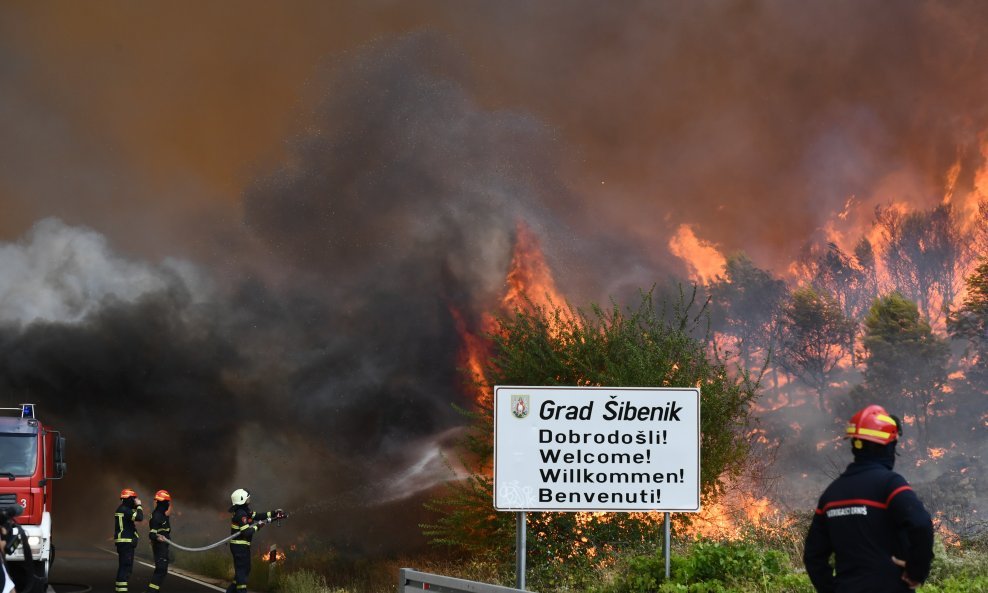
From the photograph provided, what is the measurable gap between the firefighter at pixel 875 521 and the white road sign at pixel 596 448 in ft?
17.4

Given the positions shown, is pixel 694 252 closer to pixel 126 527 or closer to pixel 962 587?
pixel 126 527

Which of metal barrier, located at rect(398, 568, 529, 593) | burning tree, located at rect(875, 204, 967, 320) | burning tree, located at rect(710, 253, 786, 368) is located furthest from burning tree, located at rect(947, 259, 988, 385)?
metal barrier, located at rect(398, 568, 529, 593)

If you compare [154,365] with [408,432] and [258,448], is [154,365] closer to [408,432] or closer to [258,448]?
[258,448]

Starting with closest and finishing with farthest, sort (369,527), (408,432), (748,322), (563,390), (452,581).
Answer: (452,581)
(563,390)
(369,527)
(408,432)
(748,322)

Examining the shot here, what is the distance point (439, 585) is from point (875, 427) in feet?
17.5

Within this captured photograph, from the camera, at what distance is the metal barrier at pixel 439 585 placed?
947cm

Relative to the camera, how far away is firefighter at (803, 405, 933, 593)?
6.12 meters

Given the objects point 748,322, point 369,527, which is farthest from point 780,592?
point 748,322

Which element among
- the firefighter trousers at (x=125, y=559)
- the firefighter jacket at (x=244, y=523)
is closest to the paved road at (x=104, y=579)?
the firefighter trousers at (x=125, y=559)

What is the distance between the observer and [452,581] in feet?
33.8

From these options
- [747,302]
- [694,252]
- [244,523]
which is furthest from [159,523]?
[747,302]

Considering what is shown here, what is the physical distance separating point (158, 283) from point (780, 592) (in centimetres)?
4521

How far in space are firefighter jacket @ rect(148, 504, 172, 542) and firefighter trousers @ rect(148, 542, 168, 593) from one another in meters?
0.19

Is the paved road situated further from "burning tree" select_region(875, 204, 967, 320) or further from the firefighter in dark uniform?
"burning tree" select_region(875, 204, 967, 320)
